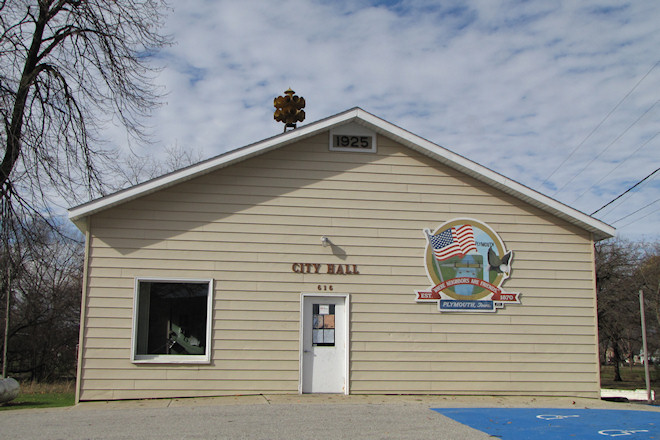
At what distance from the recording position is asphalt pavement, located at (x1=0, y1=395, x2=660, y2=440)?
25.0ft

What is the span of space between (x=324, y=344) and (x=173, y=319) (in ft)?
9.21

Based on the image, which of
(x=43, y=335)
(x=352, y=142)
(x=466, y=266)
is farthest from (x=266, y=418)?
(x=43, y=335)

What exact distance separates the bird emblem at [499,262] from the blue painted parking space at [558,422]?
278 cm

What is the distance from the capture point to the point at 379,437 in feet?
24.7

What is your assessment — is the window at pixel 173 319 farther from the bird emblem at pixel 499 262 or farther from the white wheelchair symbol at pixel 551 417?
the white wheelchair symbol at pixel 551 417

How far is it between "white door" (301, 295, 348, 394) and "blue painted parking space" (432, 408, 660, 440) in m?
2.19

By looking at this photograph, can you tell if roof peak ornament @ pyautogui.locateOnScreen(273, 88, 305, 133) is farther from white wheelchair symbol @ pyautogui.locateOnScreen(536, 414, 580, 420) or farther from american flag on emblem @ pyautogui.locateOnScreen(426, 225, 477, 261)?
white wheelchair symbol @ pyautogui.locateOnScreen(536, 414, 580, 420)

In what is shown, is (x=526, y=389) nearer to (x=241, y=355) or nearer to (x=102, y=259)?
(x=241, y=355)

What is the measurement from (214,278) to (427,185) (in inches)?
177

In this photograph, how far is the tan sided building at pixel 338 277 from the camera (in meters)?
10.8

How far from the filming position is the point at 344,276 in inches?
448

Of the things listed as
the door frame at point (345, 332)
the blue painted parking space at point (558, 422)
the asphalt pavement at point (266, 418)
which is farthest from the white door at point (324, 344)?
the blue painted parking space at point (558, 422)

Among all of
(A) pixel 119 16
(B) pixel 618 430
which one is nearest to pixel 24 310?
(A) pixel 119 16

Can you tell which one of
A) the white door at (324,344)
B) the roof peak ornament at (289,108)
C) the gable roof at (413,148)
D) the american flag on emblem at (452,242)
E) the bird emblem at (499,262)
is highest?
the roof peak ornament at (289,108)
